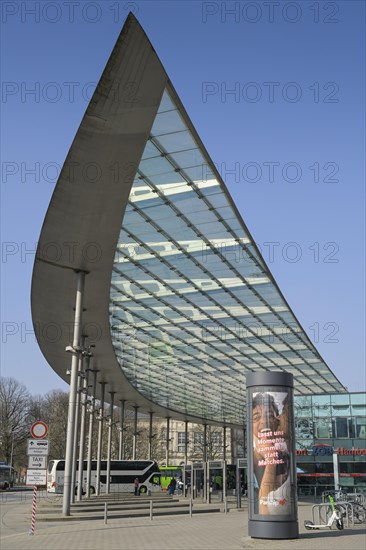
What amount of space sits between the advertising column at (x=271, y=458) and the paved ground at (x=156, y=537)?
1.52 ft

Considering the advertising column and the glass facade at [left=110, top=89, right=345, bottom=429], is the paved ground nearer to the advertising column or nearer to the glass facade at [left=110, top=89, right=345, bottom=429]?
the advertising column

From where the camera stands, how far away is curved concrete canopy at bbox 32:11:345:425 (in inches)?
553

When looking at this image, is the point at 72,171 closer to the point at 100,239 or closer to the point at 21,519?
the point at 100,239

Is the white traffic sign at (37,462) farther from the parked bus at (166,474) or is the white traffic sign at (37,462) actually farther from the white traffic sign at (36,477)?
the parked bus at (166,474)

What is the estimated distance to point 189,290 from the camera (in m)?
25.8

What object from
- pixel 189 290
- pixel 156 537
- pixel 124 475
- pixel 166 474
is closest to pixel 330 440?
pixel 124 475

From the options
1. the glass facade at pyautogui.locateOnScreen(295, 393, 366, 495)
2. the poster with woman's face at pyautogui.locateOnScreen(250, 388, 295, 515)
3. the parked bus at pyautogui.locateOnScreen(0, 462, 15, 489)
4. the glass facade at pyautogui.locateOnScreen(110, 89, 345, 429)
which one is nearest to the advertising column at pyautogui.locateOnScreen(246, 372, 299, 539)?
the poster with woman's face at pyautogui.locateOnScreen(250, 388, 295, 515)

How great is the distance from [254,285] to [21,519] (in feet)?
44.2

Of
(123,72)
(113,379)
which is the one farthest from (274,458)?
(113,379)

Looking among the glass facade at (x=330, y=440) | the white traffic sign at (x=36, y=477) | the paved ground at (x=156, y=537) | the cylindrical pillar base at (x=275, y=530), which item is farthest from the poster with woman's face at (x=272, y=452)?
the glass facade at (x=330, y=440)

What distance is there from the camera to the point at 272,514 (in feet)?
49.9

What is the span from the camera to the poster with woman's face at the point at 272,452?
15273mm

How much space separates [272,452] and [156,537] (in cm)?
420

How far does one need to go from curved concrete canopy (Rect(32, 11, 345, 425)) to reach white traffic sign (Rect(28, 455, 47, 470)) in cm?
675
